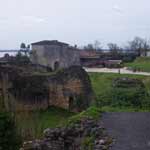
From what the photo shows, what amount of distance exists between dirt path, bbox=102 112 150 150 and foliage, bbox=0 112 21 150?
2.72 m

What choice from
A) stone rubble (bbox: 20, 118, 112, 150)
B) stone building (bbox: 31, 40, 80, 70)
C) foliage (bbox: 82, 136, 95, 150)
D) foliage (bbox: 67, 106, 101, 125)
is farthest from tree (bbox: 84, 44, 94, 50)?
foliage (bbox: 82, 136, 95, 150)

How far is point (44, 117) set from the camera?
76.2ft

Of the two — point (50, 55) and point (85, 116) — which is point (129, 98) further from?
point (50, 55)

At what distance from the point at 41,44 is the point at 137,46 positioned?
168 feet

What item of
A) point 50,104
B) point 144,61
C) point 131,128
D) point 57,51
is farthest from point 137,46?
point 131,128

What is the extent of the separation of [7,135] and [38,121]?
7.52 metres

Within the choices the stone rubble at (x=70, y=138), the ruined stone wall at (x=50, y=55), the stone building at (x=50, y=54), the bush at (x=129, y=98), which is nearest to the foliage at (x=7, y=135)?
the stone rubble at (x=70, y=138)

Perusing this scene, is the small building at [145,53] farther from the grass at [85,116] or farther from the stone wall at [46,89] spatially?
the grass at [85,116]

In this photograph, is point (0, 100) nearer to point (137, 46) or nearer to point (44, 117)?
point (44, 117)

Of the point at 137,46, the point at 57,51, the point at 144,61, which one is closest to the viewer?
the point at 57,51

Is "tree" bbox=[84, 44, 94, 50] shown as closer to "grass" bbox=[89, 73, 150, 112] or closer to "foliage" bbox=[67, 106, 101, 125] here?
"grass" bbox=[89, 73, 150, 112]

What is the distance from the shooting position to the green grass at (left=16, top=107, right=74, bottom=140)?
17234mm

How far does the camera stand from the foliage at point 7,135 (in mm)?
13414

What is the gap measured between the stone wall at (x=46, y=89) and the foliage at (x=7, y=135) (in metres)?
10.2
